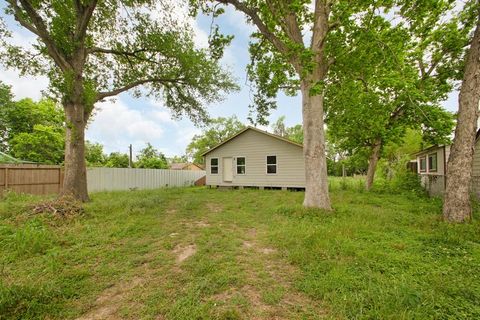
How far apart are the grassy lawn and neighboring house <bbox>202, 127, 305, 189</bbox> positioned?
8.16 m

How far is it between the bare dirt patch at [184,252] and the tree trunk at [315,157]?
392 centimetres

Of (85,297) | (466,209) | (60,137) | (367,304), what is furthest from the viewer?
(60,137)

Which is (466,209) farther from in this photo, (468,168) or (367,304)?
(367,304)

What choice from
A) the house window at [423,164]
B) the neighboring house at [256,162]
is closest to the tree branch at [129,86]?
the neighboring house at [256,162]

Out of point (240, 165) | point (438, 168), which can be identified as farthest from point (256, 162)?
point (438, 168)

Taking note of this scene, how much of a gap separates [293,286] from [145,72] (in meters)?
11.2

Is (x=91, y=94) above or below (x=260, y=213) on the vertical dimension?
above

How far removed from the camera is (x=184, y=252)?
3.84m

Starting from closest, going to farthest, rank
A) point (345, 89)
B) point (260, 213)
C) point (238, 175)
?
1. point (260, 213)
2. point (345, 89)
3. point (238, 175)

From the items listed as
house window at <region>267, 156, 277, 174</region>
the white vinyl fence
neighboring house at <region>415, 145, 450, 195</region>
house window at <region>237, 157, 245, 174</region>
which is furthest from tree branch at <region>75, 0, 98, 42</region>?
neighboring house at <region>415, 145, 450, 195</region>

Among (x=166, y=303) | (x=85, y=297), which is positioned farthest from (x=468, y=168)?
(x=85, y=297)

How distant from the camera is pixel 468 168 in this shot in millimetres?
5219

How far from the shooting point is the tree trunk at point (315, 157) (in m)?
6.60

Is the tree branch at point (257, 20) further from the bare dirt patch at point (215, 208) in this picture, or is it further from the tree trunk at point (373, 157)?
the tree trunk at point (373, 157)
